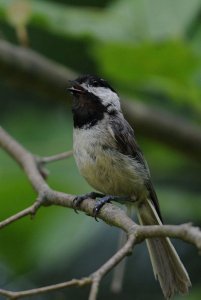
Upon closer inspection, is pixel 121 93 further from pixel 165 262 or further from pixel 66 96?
pixel 165 262

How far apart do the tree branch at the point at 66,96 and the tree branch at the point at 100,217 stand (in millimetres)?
995

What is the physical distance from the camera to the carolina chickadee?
4230 millimetres

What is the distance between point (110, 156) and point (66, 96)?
1428mm

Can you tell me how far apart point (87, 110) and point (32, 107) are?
2602 mm

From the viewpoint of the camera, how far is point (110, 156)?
4.32 metres

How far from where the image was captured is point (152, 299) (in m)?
6.41

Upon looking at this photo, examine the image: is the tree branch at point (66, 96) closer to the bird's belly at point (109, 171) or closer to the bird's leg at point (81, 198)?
the bird's belly at point (109, 171)

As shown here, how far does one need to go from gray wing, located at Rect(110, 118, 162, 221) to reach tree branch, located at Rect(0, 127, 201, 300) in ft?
1.12

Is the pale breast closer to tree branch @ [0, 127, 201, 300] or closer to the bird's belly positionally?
the bird's belly

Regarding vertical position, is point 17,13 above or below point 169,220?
above

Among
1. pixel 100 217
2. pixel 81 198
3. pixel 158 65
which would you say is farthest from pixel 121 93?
pixel 100 217

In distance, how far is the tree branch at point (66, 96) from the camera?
543 cm

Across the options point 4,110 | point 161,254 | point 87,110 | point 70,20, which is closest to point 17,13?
point 70,20

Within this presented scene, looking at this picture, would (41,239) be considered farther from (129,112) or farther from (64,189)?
(129,112)
